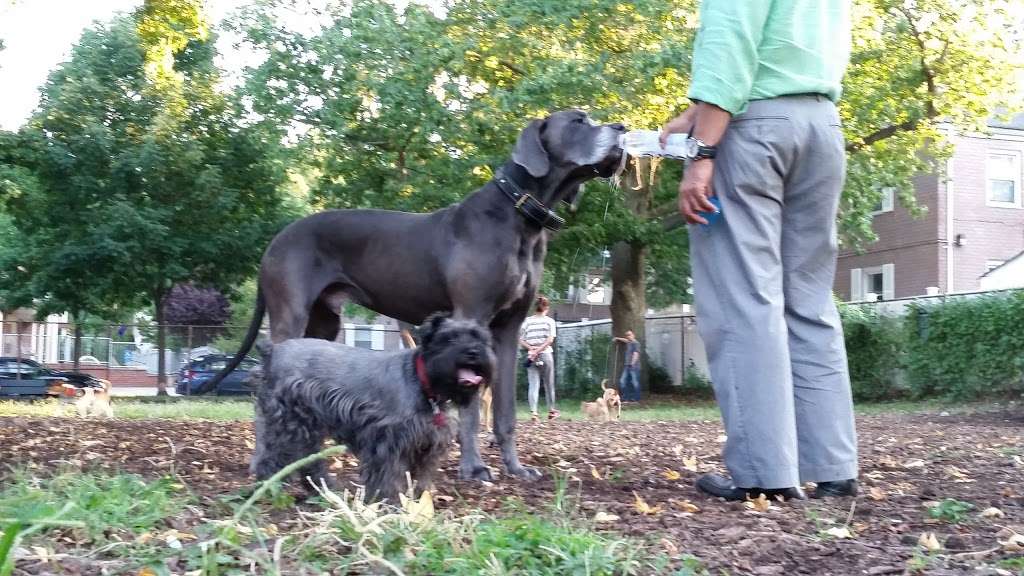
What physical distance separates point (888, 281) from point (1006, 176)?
507cm

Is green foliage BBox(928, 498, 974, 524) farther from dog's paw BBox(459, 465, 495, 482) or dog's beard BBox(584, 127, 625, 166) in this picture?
dog's beard BBox(584, 127, 625, 166)

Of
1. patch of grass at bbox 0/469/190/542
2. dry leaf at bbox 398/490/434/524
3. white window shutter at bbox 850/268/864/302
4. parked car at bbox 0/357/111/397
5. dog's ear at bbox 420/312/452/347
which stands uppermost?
white window shutter at bbox 850/268/864/302

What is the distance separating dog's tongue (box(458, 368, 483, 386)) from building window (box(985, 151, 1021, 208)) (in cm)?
3523

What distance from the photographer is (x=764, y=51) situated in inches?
186

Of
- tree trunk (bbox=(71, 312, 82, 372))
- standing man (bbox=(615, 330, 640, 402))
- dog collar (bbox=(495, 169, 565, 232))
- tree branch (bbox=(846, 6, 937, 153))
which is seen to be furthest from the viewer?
tree trunk (bbox=(71, 312, 82, 372))

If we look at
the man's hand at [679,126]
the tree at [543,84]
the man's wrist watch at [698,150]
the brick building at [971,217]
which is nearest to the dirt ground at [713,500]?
the man's wrist watch at [698,150]

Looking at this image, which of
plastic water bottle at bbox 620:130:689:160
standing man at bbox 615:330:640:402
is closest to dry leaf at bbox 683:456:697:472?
plastic water bottle at bbox 620:130:689:160

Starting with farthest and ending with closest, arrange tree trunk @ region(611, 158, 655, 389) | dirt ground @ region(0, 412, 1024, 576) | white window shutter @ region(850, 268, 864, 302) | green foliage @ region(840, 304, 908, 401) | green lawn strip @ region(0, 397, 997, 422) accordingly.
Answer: white window shutter @ region(850, 268, 864, 302) < tree trunk @ region(611, 158, 655, 389) < green foliage @ region(840, 304, 908, 401) < green lawn strip @ region(0, 397, 997, 422) < dirt ground @ region(0, 412, 1024, 576)

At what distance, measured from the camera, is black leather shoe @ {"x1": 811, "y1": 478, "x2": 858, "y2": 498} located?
4.70m

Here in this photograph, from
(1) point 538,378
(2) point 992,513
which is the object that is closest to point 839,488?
(2) point 992,513

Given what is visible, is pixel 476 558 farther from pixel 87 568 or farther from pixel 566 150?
pixel 566 150

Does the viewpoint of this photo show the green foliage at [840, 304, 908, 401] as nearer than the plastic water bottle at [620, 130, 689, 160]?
No

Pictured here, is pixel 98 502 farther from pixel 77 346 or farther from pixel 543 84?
pixel 77 346

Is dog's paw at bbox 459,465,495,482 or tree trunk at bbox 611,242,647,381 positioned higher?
tree trunk at bbox 611,242,647,381
